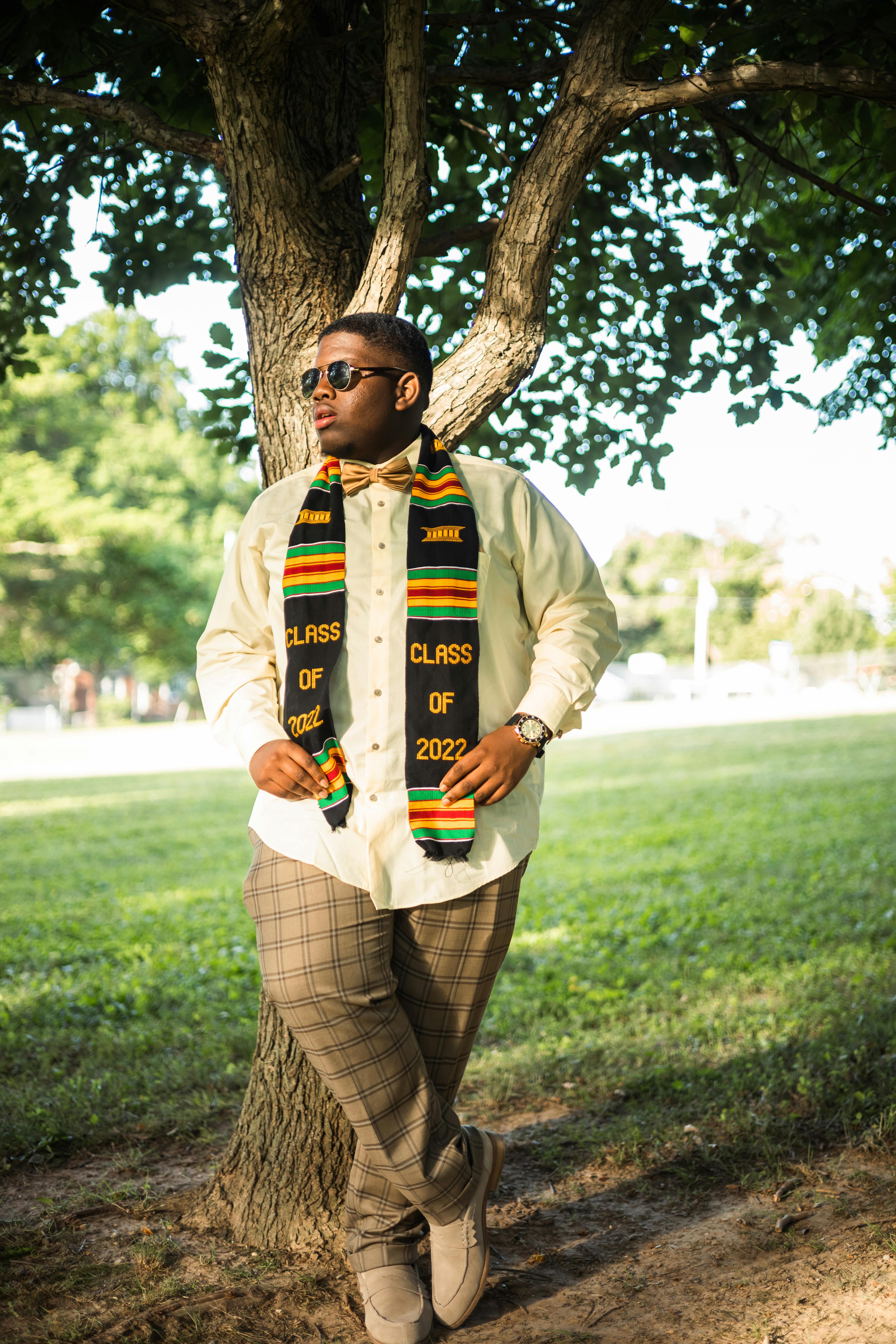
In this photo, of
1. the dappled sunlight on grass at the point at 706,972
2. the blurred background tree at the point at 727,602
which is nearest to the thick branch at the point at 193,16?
the dappled sunlight on grass at the point at 706,972

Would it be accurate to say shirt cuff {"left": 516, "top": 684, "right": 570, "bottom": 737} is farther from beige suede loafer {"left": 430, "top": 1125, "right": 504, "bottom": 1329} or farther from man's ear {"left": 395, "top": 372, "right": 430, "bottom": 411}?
beige suede loafer {"left": 430, "top": 1125, "right": 504, "bottom": 1329}

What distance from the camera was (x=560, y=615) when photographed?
2568 millimetres

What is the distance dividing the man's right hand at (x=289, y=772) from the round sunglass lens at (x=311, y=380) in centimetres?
81

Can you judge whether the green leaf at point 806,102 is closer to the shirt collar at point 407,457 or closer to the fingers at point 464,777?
the shirt collar at point 407,457

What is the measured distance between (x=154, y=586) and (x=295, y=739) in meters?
38.3

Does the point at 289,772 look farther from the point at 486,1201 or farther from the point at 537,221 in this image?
the point at 537,221

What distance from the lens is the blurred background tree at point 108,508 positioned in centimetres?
3606

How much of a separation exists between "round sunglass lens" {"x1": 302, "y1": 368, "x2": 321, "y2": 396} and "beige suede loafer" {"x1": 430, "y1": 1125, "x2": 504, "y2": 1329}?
6.18 ft

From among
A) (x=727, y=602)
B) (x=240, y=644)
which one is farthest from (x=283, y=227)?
(x=727, y=602)

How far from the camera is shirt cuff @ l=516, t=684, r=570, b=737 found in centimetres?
247

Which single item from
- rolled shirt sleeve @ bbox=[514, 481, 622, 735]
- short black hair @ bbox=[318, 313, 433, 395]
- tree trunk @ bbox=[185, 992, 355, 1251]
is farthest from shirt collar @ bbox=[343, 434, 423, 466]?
tree trunk @ bbox=[185, 992, 355, 1251]

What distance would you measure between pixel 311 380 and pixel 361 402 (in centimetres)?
14

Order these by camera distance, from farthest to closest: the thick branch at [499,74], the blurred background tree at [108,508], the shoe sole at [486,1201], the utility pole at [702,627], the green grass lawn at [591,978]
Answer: the utility pole at [702,627] < the blurred background tree at [108,508] < the green grass lawn at [591,978] < the thick branch at [499,74] < the shoe sole at [486,1201]

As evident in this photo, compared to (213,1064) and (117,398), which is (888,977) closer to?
(213,1064)
